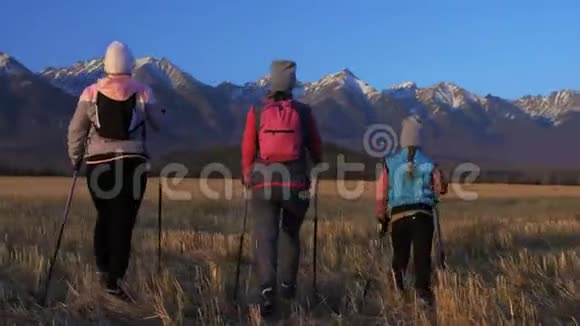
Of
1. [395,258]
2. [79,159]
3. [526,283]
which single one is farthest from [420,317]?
[79,159]

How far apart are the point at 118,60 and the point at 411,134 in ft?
8.42

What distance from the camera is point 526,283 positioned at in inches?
346

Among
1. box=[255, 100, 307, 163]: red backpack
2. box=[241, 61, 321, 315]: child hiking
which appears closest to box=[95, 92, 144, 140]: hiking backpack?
box=[241, 61, 321, 315]: child hiking

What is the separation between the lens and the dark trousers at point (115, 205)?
7.55 m

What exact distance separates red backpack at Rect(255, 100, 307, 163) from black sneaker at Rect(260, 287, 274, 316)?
991 mm

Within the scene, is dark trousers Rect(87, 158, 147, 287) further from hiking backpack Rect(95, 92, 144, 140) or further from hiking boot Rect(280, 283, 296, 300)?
hiking boot Rect(280, 283, 296, 300)

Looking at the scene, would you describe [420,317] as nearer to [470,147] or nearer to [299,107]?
[299,107]

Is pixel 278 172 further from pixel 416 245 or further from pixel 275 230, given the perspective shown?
pixel 416 245

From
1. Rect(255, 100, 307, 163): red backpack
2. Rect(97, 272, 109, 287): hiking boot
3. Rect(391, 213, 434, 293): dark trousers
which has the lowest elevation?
Rect(97, 272, 109, 287): hiking boot

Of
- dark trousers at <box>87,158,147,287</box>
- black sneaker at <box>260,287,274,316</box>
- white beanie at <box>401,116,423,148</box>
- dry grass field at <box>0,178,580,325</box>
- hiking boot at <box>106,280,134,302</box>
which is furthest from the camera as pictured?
white beanie at <box>401,116,423,148</box>

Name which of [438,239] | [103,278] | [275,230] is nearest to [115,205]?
[103,278]

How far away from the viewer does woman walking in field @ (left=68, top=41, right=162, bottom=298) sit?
756 cm

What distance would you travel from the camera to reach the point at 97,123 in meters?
7.59

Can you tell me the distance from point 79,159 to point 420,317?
2.93 m
